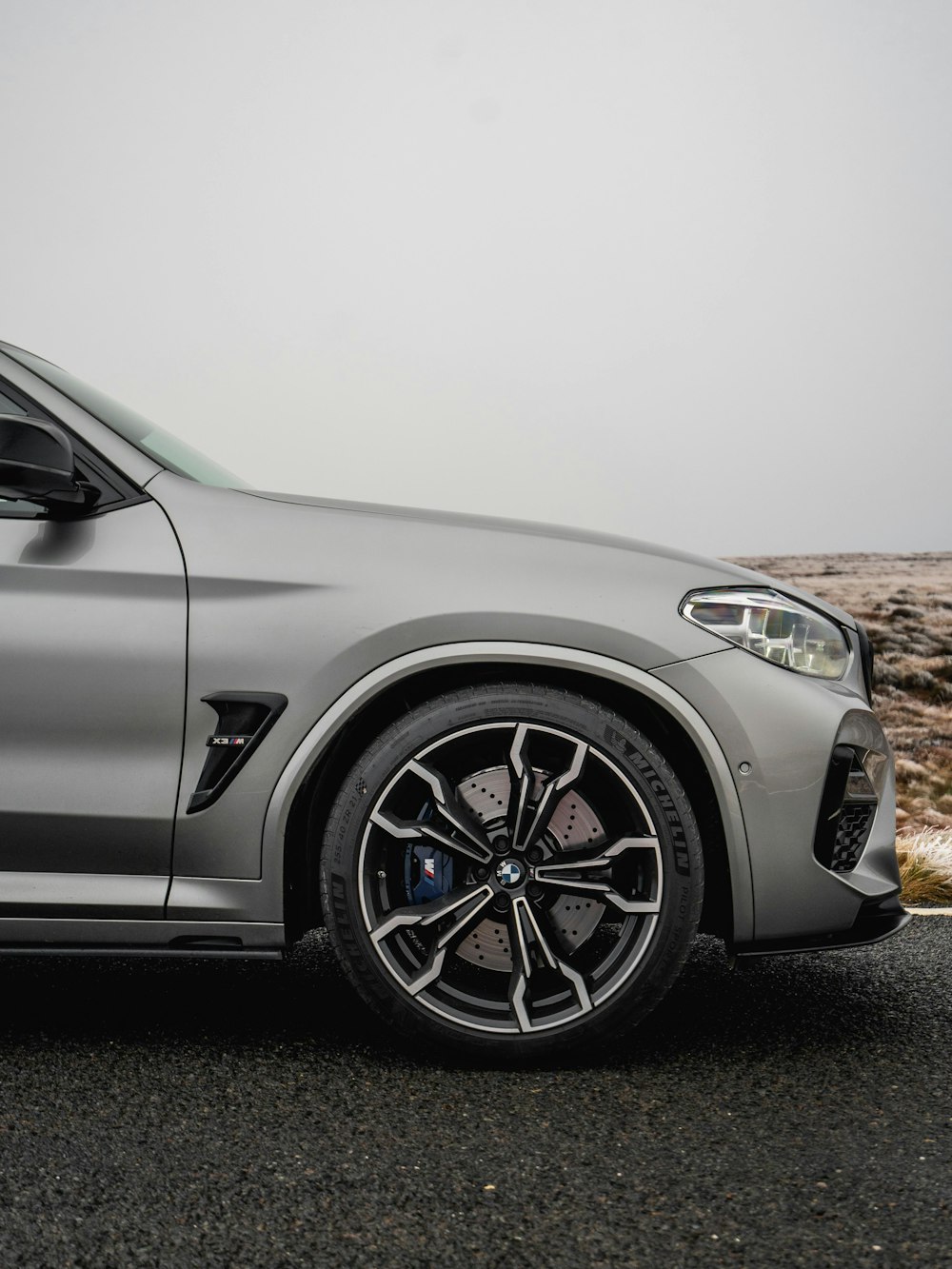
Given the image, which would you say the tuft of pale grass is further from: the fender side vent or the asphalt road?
the fender side vent

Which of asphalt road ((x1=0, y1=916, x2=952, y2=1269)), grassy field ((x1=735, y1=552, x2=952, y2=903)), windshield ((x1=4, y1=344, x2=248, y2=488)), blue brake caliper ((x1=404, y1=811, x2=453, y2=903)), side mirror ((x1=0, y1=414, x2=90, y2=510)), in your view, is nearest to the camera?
asphalt road ((x1=0, y1=916, x2=952, y2=1269))

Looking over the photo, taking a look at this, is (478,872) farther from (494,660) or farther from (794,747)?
(794,747)

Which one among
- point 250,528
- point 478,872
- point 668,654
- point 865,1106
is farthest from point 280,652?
point 865,1106

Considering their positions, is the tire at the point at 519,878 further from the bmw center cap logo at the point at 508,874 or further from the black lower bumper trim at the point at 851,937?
the black lower bumper trim at the point at 851,937

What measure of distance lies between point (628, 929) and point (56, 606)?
1389 mm

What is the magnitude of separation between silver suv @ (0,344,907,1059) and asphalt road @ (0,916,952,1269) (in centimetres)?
23

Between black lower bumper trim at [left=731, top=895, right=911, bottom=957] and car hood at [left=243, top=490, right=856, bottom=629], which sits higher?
car hood at [left=243, top=490, right=856, bottom=629]

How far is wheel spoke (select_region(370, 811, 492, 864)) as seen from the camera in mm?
2324

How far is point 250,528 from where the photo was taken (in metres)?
2.42

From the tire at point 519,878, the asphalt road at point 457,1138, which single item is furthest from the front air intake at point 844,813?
the asphalt road at point 457,1138

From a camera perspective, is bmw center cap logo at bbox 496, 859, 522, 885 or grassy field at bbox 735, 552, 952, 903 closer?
bmw center cap logo at bbox 496, 859, 522, 885

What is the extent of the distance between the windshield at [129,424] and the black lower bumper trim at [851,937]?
5.22 feet

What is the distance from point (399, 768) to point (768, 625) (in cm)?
86

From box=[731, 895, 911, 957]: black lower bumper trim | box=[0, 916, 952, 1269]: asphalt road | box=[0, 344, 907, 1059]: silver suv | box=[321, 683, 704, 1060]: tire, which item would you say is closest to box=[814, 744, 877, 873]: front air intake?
box=[0, 344, 907, 1059]: silver suv
